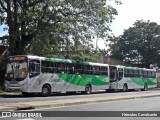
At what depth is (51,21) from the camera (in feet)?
112

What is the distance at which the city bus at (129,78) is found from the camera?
3847 centimetres

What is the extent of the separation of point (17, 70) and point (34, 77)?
4.44 ft

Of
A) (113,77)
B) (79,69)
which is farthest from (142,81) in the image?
(79,69)

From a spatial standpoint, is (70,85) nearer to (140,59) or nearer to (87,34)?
(87,34)

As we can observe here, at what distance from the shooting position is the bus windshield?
25.6m

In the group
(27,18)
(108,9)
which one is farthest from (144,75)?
(27,18)

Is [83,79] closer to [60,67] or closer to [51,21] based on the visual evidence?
[60,67]

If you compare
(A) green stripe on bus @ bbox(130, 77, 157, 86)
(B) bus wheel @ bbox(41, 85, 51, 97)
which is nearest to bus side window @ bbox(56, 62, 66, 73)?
(B) bus wheel @ bbox(41, 85, 51, 97)

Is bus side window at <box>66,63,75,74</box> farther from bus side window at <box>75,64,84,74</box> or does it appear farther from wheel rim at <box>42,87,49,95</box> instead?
wheel rim at <box>42,87,49,95</box>

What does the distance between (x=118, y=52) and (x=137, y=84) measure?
30325 mm

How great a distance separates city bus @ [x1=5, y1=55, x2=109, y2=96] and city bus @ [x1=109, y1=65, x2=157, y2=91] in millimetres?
4781

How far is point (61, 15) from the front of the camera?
3431 centimetres

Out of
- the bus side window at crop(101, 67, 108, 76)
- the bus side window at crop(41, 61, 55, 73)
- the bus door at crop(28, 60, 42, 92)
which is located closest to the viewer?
the bus door at crop(28, 60, 42, 92)

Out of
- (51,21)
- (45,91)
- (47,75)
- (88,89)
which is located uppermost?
(51,21)
